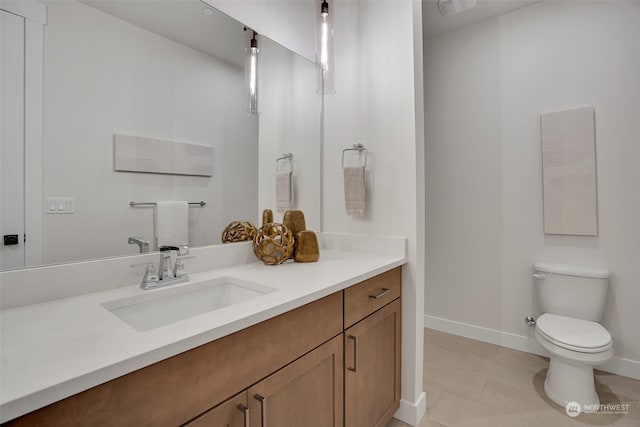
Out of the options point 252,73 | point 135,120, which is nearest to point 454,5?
point 252,73

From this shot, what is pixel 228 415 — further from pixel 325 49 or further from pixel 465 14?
pixel 465 14

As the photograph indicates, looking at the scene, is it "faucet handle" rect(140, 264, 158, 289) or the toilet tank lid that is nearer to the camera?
"faucet handle" rect(140, 264, 158, 289)

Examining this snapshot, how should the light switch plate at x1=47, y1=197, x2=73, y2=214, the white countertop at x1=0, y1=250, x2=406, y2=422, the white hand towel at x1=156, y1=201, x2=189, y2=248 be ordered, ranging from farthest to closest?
1. the white hand towel at x1=156, y1=201, x2=189, y2=248
2. the light switch plate at x1=47, y1=197, x2=73, y2=214
3. the white countertop at x1=0, y1=250, x2=406, y2=422

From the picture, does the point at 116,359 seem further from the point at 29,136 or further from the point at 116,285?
the point at 29,136

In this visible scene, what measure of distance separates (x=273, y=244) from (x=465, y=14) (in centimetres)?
231

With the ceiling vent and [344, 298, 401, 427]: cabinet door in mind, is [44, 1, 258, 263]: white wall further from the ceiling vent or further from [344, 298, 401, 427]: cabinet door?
the ceiling vent

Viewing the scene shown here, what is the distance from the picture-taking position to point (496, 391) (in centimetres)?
188

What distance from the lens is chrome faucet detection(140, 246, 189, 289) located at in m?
1.07

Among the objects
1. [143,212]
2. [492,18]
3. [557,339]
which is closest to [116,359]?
[143,212]

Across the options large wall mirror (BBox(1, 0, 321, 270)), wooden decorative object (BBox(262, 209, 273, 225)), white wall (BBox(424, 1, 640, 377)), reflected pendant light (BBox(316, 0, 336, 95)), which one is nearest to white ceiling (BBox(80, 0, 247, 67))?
large wall mirror (BBox(1, 0, 321, 270))

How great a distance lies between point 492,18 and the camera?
2424 millimetres

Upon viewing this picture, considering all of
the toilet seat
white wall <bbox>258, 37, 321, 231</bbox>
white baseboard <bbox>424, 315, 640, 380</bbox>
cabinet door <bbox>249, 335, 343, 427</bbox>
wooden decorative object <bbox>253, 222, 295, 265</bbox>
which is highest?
white wall <bbox>258, 37, 321, 231</bbox>

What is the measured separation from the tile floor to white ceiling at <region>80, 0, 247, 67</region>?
2.02 meters

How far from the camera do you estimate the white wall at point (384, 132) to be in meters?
1.62
